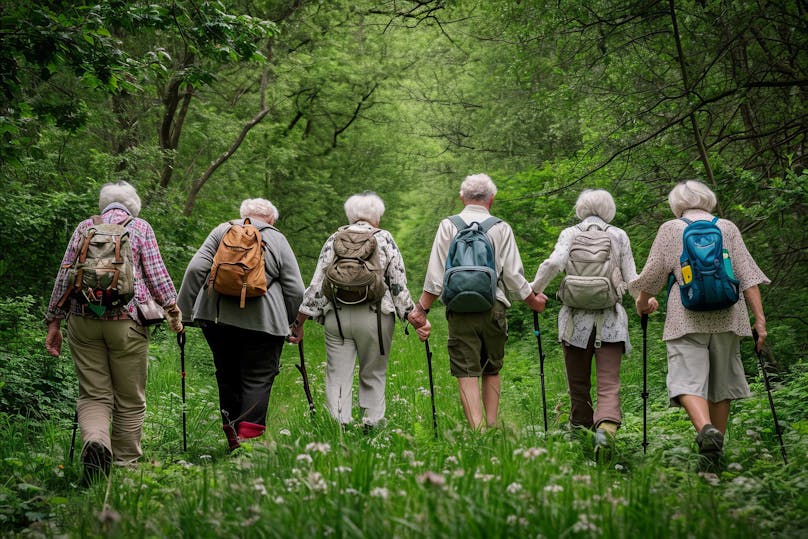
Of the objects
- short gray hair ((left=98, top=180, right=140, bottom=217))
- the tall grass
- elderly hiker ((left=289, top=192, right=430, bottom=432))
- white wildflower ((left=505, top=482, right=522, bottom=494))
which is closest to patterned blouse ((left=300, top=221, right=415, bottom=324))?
elderly hiker ((left=289, top=192, right=430, bottom=432))

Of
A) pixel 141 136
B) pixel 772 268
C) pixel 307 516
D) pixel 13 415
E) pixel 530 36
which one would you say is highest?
pixel 141 136

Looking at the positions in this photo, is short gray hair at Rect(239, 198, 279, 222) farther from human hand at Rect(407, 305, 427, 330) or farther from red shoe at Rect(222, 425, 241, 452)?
red shoe at Rect(222, 425, 241, 452)

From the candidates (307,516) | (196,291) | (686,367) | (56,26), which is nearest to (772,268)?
(686,367)

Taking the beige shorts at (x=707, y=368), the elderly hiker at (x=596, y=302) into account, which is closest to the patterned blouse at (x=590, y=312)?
the elderly hiker at (x=596, y=302)

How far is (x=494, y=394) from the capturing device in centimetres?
589

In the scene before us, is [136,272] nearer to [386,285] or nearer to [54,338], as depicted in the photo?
[54,338]

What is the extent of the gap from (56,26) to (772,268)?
766 cm

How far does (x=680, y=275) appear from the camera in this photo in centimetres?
500

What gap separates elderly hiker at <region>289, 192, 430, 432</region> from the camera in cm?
564

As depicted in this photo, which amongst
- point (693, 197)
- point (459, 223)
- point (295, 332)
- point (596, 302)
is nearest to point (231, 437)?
point (295, 332)

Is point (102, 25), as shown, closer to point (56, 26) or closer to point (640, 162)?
point (56, 26)

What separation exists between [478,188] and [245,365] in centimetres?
236

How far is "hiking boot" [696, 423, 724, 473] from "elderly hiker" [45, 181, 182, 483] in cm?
381

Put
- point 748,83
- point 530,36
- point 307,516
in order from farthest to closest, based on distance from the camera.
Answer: point 530,36, point 748,83, point 307,516
